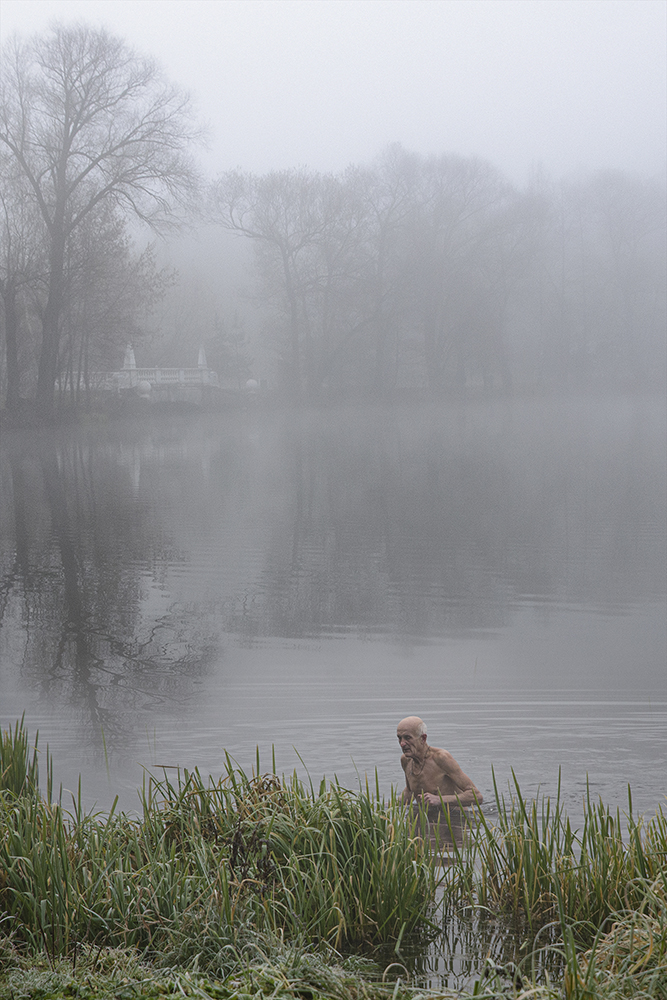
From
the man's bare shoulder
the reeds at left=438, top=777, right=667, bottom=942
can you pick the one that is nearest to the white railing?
the man's bare shoulder

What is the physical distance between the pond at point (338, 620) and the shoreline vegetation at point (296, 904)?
25.9 inches

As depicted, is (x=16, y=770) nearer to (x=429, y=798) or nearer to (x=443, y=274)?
(x=429, y=798)

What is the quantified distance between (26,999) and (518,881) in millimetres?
2133

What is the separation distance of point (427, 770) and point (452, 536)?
1366cm

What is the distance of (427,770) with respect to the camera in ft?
23.0

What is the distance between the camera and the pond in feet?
28.9

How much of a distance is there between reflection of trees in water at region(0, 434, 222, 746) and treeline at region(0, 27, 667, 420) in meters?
20.9

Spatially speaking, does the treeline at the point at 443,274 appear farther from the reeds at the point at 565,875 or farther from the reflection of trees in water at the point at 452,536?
the reeds at the point at 565,875

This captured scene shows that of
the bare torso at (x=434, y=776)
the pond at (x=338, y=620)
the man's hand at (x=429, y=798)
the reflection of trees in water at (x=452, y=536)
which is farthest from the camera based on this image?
the reflection of trees in water at (x=452, y=536)

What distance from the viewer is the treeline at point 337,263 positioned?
42562 mm

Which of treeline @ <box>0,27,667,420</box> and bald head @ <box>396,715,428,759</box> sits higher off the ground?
treeline @ <box>0,27,667,420</box>

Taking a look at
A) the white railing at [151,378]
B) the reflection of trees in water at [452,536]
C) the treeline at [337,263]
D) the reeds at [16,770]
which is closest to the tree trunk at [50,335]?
the treeline at [337,263]

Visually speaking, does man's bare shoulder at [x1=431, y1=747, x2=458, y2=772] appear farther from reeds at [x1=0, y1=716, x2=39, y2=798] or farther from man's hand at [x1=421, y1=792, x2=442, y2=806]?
reeds at [x1=0, y1=716, x2=39, y2=798]

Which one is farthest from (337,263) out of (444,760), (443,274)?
(444,760)
